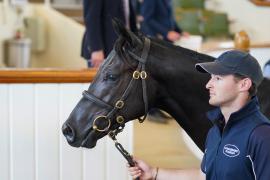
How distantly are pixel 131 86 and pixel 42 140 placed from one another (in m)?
0.86

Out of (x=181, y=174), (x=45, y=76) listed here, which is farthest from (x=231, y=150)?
(x=45, y=76)

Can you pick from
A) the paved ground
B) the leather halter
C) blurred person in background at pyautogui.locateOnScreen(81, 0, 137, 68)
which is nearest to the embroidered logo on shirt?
the leather halter

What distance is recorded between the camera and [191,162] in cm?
414

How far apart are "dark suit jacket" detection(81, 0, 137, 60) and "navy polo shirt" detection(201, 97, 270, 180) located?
156 cm

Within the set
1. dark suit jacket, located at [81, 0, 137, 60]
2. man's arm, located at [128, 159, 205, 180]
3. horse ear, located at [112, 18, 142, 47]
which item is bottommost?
man's arm, located at [128, 159, 205, 180]

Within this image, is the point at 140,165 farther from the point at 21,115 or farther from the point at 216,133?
the point at 21,115

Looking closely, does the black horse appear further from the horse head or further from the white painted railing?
the white painted railing

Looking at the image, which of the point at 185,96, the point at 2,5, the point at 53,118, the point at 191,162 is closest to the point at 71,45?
the point at 2,5

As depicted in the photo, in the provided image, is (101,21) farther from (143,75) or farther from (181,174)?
(181,174)

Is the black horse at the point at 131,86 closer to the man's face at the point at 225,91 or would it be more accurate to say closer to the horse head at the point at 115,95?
the horse head at the point at 115,95

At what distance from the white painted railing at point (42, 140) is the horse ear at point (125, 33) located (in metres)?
0.76

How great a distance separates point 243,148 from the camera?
4.42 feet

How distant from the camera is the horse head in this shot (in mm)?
1758

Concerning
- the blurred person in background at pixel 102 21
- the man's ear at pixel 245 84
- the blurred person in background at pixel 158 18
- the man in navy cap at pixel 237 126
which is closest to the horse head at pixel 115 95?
the man in navy cap at pixel 237 126
